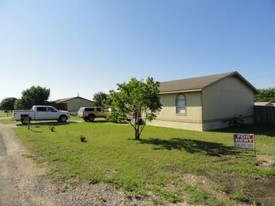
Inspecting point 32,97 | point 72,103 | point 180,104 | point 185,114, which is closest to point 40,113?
point 180,104

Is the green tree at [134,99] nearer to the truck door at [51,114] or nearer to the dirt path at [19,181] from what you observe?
the dirt path at [19,181]

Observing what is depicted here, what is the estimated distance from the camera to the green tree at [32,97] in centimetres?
6025

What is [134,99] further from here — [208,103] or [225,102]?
[225,102]

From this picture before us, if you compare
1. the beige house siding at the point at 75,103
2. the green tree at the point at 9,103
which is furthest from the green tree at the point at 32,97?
the green tree at the point at 9,103

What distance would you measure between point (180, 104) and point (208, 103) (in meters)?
2.44

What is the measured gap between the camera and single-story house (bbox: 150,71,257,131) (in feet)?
69.9

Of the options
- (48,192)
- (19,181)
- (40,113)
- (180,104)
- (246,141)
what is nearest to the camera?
(48,192)

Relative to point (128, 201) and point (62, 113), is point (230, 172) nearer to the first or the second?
point (128, 201)

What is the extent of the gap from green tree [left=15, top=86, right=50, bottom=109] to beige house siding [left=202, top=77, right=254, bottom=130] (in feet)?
155

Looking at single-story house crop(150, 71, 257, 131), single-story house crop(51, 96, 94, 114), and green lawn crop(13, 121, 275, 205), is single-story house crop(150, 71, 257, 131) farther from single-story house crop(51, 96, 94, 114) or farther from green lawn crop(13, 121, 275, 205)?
single-story house crop(51, 96, 94, 114)

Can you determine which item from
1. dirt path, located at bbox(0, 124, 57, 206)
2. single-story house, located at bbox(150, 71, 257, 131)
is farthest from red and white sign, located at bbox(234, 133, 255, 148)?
single-story house, located at bbox(150, 71, 257, 131)

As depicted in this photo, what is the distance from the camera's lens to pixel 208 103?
846 inches

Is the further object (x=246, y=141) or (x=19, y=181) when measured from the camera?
(x=246, y=141)

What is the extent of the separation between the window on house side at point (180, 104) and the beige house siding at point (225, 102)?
206cm
